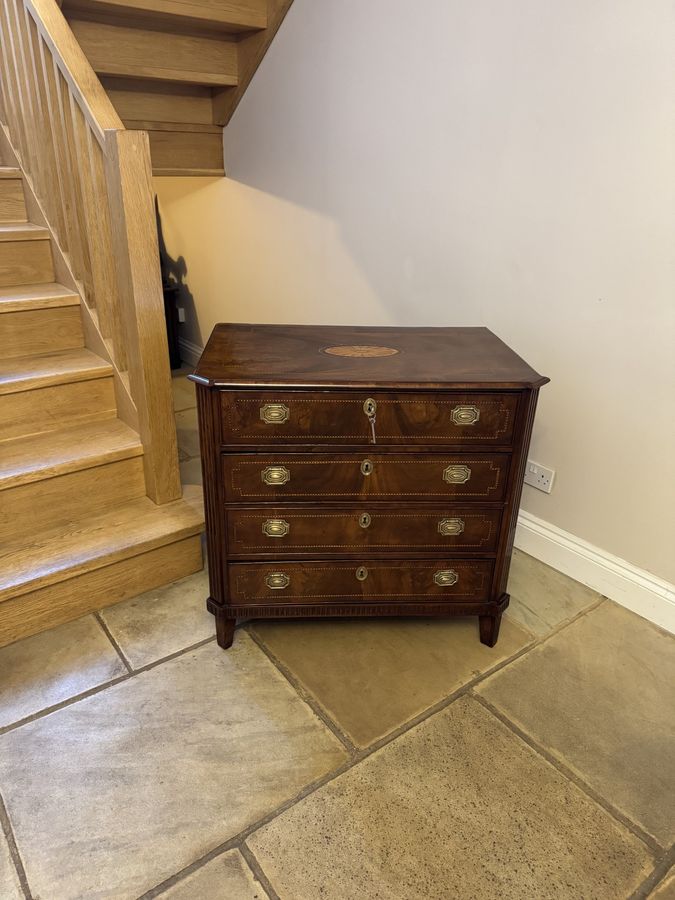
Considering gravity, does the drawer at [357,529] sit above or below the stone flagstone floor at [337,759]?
above

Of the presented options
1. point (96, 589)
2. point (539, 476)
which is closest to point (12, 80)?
point (96, 589)

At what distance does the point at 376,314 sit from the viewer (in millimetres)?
2533

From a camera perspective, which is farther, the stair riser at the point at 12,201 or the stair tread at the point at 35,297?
the stair riser at the point at 12,201

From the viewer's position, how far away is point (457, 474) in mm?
1536

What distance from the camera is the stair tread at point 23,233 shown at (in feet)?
7.48

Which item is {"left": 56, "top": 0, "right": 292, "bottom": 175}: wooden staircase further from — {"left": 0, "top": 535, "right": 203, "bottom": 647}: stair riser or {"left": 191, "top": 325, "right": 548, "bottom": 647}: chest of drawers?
{"left": 0, "top": 535, "right": 203, "bottom": 647}: stair riser

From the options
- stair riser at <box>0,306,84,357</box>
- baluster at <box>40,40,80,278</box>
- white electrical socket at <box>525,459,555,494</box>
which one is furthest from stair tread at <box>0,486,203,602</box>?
white electrical socket at <box>525,459,555,494</box>

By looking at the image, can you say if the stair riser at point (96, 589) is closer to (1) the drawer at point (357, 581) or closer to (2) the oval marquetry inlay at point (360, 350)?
(1) the drawer at point (357, 581)

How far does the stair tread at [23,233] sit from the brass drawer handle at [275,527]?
1.58m

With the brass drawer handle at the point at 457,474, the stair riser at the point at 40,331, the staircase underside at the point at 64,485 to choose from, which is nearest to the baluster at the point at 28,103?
the staircase underside at the point at 64,485

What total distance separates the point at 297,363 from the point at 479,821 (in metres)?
1.10

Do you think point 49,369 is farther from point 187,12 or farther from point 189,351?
point 189,351

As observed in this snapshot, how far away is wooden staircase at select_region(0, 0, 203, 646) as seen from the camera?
1.72 m

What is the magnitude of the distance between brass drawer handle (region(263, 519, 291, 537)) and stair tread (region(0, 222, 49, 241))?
1.58 m
